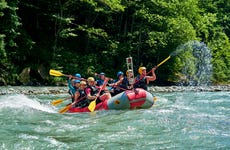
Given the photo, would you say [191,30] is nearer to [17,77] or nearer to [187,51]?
[187,51]

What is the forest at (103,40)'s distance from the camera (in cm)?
2262

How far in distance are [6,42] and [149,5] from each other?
34.2 ft

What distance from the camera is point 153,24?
26.4 m

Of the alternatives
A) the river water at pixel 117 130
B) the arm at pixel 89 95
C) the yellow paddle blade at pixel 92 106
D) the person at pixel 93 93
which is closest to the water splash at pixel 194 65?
the person at pixel 93 93

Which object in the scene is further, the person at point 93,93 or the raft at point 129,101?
the person at point 93,93

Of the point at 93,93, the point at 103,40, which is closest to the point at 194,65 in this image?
the point at 103,40

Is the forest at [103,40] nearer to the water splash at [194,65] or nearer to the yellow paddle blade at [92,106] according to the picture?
the water splash at [194,65]

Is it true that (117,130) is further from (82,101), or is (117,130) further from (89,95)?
(82,101)

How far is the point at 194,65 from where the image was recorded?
27.6 m

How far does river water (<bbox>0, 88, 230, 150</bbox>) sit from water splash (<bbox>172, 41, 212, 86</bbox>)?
54.2ft

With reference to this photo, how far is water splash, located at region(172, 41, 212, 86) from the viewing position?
26.5 meters

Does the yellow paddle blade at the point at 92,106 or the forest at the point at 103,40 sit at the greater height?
the forest at the point at 103,40

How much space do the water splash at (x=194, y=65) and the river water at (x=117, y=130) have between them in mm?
16523

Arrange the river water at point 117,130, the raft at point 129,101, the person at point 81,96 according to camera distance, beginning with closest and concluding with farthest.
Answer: the river water at point 117,130, the raft at point 129,101, the person at point 81,96
